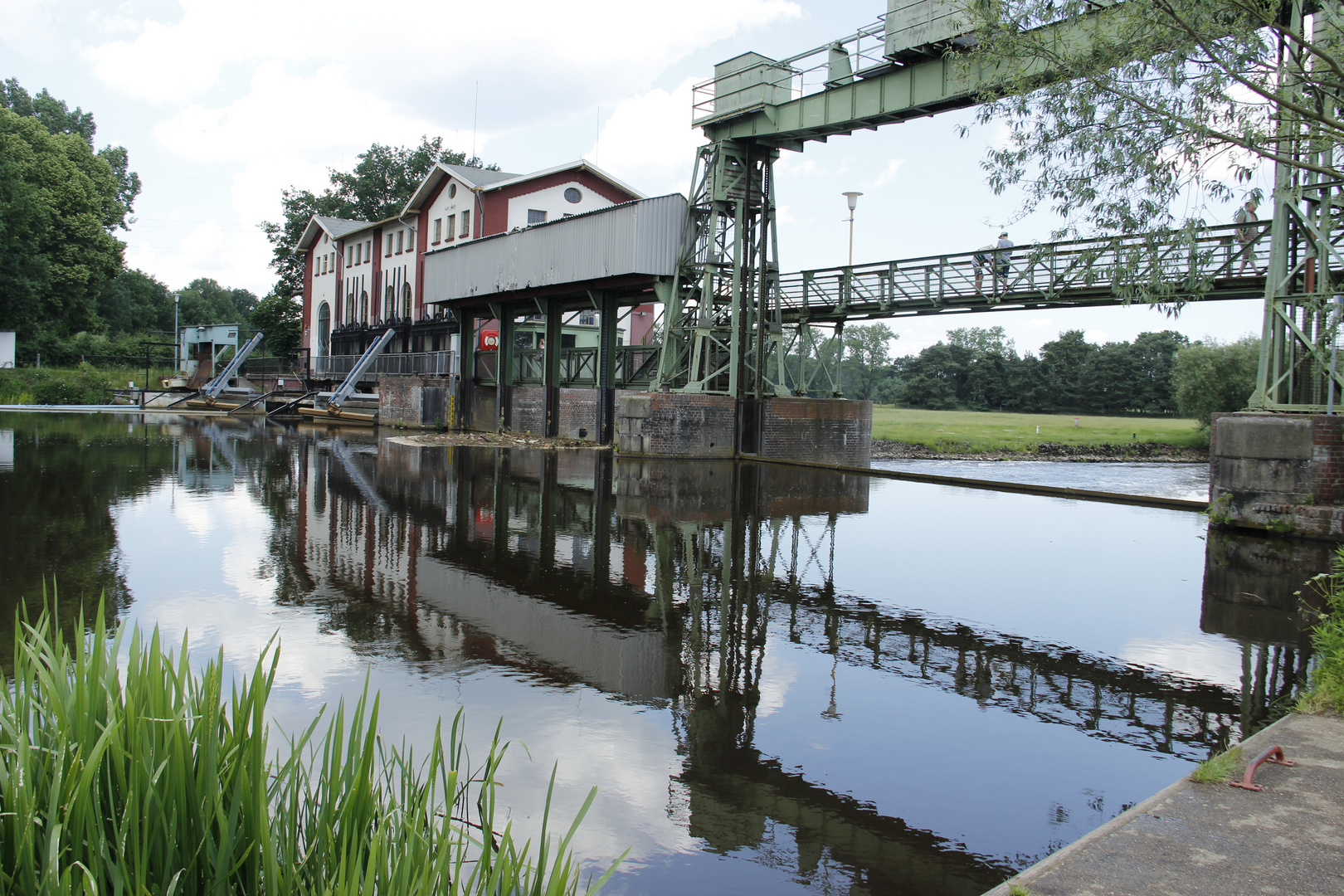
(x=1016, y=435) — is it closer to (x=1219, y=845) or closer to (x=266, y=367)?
(x=266, y=367)

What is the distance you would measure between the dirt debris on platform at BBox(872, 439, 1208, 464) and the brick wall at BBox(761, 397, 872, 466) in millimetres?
12343

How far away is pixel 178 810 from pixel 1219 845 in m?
3.43

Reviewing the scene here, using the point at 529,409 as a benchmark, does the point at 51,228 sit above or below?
above

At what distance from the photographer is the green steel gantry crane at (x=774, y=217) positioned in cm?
1414

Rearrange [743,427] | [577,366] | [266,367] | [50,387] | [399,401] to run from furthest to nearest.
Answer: [266,367] → [50,387] → [399,401] → [577,366] → [743,427]

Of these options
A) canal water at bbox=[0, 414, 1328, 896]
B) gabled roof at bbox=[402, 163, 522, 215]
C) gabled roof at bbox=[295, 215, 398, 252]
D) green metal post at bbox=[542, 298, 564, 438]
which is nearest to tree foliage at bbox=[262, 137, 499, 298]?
gabled roof at bbox=[295, 215, 398, 252]

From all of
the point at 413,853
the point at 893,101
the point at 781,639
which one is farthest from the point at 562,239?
the point at 413,853

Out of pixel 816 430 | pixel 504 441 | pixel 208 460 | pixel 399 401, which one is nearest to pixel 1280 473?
pixel 816 430

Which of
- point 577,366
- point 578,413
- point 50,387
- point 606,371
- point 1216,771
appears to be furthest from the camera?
point 50,387

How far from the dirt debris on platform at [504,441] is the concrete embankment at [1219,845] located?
1030 inches

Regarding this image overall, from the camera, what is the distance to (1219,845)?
3480 millimetres

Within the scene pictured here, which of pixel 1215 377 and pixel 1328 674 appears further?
pixel 1215 377

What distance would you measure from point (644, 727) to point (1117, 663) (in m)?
3.63

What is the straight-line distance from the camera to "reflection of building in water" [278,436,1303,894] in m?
4.21
